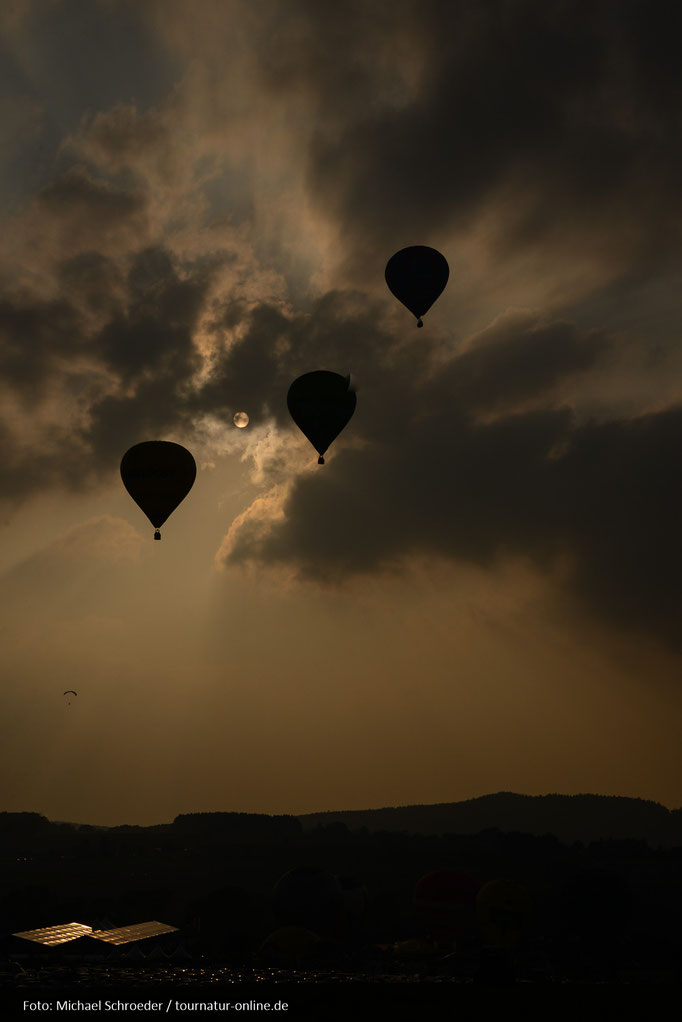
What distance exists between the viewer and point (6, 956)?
172 ft

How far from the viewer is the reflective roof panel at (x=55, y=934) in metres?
55.2

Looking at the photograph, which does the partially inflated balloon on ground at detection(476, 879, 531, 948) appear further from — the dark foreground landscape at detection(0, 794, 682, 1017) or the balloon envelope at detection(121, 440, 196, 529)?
the balloon envelope at detection(121, 440, 196, 529)

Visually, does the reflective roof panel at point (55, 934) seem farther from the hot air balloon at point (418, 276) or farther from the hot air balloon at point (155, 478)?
the hot air balloon at point (418, 276)

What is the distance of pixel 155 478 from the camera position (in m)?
40.4

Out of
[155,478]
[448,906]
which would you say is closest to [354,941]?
[448,906]

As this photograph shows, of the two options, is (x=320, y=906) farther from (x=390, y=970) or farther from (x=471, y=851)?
(x=471, y=851)

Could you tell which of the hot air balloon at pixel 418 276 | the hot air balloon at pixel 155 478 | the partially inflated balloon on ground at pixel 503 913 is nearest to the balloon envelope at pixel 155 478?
the hot air balloon at pixel 155 478

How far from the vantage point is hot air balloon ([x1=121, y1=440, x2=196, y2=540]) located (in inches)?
1587

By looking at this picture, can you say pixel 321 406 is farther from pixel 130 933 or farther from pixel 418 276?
pixel 130 933

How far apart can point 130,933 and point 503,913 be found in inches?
1115

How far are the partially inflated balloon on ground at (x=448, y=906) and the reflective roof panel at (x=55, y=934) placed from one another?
74.9 ft

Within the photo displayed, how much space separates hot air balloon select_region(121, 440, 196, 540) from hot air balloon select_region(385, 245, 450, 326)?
13314mm

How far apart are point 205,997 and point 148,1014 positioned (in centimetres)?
352

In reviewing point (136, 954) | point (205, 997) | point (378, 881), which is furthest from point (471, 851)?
point (205, 997)
